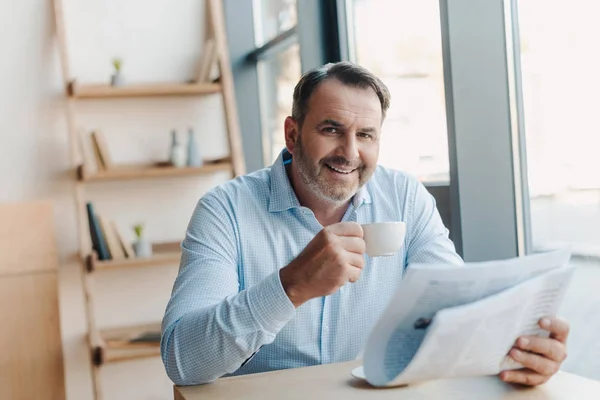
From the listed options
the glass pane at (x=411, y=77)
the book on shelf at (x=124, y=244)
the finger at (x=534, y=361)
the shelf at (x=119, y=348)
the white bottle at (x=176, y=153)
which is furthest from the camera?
the white bottle at (x=176, y=153)

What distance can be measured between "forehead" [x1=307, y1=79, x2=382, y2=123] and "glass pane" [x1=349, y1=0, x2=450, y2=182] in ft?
2.08

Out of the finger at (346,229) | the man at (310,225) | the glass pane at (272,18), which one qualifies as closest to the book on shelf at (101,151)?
the glass pane at (272,18)

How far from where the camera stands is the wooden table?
52.2 inches

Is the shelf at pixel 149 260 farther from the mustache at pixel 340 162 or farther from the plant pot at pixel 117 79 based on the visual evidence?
the mustache at pixel 340 162

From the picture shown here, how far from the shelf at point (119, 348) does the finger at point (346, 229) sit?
7.67ft

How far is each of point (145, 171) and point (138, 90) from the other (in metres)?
0.37

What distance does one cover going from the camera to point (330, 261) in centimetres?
138

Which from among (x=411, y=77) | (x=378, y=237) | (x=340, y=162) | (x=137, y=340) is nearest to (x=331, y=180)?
(x=340, y=162)

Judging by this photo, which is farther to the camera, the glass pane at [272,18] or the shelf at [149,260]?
the glass pane at [272,18]

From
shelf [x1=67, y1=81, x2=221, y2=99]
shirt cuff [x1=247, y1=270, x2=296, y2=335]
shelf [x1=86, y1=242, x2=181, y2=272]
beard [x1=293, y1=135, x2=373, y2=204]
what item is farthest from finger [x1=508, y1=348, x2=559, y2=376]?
shelf [x1=67, y1=81, x2=221, y2=99]

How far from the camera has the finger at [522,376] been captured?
4.41ft

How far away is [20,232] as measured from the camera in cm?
329

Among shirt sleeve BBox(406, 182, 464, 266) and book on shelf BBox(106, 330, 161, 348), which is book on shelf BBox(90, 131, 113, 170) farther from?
shirt sleeve BBox(406, 182, 464, 266)

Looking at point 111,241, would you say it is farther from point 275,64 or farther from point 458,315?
point 458,315
